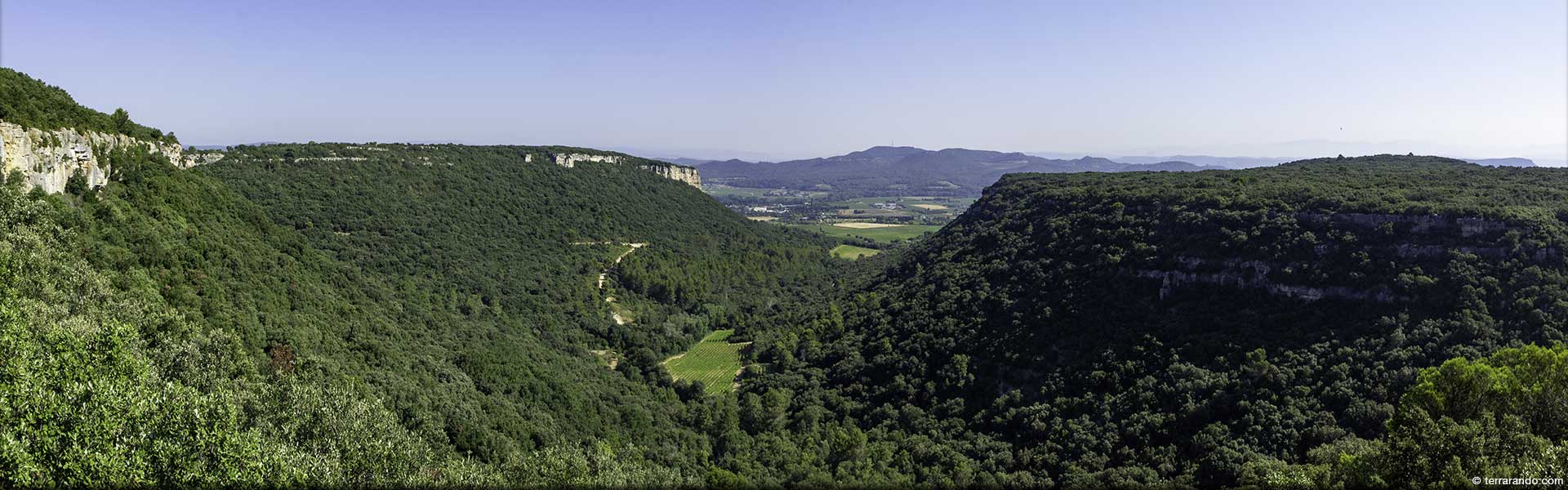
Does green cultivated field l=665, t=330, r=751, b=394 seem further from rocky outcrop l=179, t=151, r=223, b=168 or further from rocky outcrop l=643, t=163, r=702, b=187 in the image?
rocky outcrop l=643, t=163, r=702, b=187

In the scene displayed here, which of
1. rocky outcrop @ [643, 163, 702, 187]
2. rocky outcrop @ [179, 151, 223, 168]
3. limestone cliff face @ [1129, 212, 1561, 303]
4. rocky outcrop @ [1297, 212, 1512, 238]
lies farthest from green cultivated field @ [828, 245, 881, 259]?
rocky outcrop @ [179, 151, 223, 168]

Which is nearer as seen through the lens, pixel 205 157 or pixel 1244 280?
pixel 1244 280

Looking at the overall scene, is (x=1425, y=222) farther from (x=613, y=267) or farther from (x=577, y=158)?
(x=577, y=158)

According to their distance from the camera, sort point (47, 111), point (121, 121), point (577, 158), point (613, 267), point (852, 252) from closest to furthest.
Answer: point (47, 111), point (121, 121), point (613, 267), point (577, 158), point (852, 252)

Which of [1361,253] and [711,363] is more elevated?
[1361,253]

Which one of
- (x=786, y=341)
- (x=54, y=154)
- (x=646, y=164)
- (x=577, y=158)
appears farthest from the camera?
(x=646, y=164)

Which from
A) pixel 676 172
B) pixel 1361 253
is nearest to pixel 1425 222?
pixel 1361 253

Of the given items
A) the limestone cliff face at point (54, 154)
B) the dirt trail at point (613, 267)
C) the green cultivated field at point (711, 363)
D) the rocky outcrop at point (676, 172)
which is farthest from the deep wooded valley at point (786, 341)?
the rocky outcrop at point (676, 172)

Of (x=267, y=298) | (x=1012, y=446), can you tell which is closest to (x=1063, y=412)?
(x=1012, y=446)
